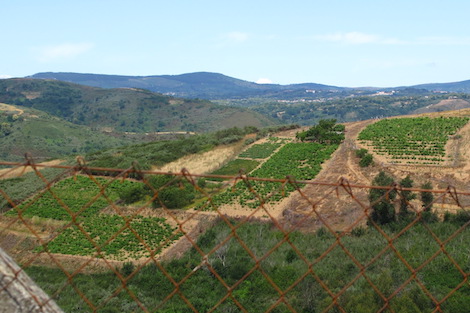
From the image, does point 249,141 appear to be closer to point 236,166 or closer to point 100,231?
point 236,166

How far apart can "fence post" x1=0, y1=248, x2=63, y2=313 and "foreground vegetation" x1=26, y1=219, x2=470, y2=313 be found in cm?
615

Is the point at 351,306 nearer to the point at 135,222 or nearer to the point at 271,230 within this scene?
the point at 271,230

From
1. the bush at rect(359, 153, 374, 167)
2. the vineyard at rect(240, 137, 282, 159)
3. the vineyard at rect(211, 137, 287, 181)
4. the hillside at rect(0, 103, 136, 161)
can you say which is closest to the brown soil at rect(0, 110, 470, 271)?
the bush at rect(359, 153, 374, 167)

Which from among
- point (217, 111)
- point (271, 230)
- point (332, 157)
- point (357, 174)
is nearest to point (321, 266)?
point (271, 230)

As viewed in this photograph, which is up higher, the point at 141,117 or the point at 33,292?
the point at 33,292

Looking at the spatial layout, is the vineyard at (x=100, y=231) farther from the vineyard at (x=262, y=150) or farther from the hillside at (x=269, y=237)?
the vineyard at (x=262, y=150)

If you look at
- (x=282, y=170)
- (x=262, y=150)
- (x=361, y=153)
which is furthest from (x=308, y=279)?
(x=262, y=150)

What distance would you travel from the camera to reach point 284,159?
39594 millimetres

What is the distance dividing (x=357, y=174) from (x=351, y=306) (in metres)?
23.7

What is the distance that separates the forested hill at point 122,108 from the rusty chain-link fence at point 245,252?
321 feet

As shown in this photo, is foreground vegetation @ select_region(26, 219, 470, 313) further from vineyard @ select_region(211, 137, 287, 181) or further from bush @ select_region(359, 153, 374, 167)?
vineyard @ select_region(211, 137, 287, 181)

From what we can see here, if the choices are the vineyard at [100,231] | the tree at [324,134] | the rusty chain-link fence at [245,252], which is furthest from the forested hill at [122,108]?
the rusty chain-link fence at [245,252]

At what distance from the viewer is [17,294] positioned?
1692 mm

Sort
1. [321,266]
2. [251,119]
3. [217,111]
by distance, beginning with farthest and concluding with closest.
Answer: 1. [217,111]
2. [251,119]
3. [321,266]
